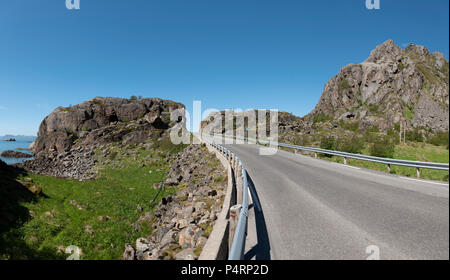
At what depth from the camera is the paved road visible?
10.5ft

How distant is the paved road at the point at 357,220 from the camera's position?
3215mm

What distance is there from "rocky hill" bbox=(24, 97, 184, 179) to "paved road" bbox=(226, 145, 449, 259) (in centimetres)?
3892

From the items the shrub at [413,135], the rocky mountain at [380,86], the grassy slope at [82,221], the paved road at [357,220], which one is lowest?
the grassy slope at [82,221]

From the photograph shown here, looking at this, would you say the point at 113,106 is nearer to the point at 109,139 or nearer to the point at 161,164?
the point at 109,139

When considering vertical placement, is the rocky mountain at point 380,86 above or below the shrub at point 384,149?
above

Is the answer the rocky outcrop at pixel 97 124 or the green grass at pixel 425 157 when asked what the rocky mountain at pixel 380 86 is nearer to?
the rocky outcrop at pixel 97 124

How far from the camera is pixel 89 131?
55000 millimetres

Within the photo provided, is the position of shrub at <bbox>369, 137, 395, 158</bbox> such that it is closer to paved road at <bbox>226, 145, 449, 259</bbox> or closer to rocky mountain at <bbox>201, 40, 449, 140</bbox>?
paved road at <bbox>226, 145, 449, 259</bbox>

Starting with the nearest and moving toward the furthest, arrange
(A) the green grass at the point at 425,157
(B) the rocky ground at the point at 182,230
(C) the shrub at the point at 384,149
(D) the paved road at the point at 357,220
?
(D) the paved road at the point at 357,220, (A) the green grass at the point at 425,157, (B) the rocky ground at the point at 182,230, (C) the shrub at the point at 384,149

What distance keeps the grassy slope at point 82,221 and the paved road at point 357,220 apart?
870cm

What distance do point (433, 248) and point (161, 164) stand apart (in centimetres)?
2936

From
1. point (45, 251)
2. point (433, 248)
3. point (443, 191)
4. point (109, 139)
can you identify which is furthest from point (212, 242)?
point (109, 139)

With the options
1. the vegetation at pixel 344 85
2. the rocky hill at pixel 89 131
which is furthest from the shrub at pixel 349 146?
the vegetation at pixel 344 85

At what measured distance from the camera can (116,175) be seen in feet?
83.6
